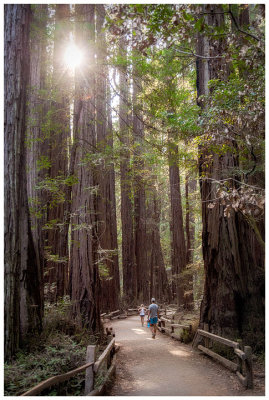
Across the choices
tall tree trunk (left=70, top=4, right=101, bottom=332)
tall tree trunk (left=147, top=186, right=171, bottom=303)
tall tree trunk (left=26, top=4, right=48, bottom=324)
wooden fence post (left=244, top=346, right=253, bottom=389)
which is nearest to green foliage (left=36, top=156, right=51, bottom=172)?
tall tree trunk (left=26, top=4, right=48, bottom=324)

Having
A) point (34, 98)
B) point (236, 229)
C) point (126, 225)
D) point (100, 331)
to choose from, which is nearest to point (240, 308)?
point (236, 229)

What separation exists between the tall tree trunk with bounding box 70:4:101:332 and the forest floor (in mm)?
1900

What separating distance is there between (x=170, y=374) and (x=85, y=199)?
5.72 metres

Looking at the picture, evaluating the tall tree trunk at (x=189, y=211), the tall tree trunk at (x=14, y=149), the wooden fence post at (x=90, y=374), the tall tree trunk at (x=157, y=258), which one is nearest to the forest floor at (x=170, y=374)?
the wooden fence post at (x=90, y=374)

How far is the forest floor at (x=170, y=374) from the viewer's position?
6.82 metres

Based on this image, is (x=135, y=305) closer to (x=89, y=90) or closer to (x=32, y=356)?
(x=89, y=90)

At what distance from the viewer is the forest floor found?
22.4ft

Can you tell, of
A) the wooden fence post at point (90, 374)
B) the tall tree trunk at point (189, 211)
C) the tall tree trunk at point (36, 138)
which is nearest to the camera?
the wooden fence post at point (90, 374)

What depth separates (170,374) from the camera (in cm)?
820

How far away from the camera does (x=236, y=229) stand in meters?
10.2

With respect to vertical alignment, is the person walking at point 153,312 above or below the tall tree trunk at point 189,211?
below

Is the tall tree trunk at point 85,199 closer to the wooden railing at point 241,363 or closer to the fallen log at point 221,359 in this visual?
the fallen log at point 221,359

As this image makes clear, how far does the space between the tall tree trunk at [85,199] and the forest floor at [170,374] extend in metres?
1.90

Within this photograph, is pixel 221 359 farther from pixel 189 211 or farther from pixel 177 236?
pixel 177 236
